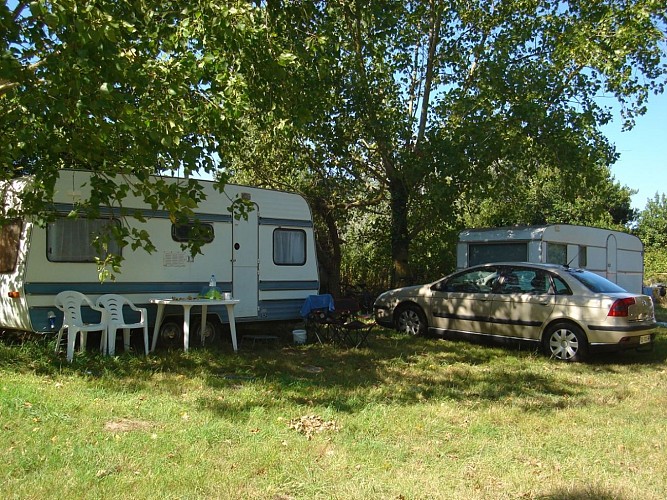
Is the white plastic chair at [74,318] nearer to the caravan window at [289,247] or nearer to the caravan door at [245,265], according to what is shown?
the caravan door at [245,265]

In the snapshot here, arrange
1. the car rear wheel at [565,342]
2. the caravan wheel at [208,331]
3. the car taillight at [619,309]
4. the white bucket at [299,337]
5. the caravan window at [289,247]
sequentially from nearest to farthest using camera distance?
1. the car taillight at [619,309]
2. the car rear wheel at [565,342]
3. the caravan wheel at [208,331]
4. the white bucket at [299,337]
5. the caravan window at [289,247]

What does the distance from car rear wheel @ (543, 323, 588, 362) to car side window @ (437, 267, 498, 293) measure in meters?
1.27

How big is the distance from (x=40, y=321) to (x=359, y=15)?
718 cm

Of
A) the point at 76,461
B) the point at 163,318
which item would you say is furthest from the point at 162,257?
the point at 76,461

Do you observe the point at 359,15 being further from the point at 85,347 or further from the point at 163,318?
the point at 85,347

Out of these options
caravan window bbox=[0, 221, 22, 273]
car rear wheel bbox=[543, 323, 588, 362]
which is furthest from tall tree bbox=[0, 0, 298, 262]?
car rear wheel bbox=[543, 323, 588, 362]

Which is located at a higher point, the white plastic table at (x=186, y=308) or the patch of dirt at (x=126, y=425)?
the white plastic table at (x=186, y=308)

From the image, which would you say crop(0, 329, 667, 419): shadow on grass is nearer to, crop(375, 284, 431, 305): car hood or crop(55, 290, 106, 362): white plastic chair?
crop(55, 290, 106, 362): white plastic chair

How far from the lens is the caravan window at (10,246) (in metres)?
8.01

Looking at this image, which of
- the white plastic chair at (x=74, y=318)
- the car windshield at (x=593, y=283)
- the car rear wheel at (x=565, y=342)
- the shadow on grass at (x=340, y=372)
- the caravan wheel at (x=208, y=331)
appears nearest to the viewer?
the shadow on grass at (x=340, y=372)

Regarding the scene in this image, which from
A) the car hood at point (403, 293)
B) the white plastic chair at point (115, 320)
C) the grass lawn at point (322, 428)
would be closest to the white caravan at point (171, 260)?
the white plastic chair at point (115, 320)

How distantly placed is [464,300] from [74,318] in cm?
611

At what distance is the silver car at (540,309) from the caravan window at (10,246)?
21.5 ft

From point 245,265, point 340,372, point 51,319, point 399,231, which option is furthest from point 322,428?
point 399,231
